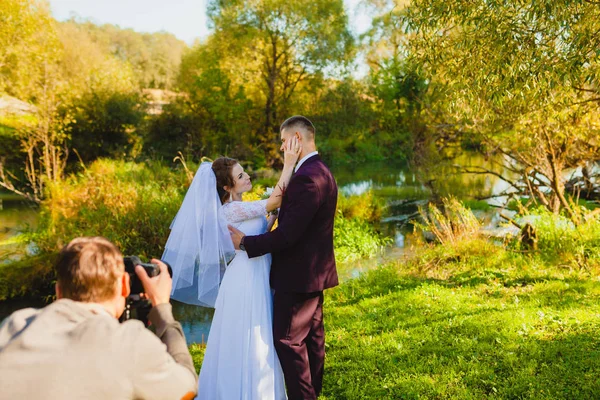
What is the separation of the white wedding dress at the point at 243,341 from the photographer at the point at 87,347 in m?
1.65

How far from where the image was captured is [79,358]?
1.57m

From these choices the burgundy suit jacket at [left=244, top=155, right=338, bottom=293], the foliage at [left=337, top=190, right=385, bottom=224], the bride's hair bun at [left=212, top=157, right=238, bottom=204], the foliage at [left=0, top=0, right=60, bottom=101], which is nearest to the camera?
the burgundy suit jacket at [left=244, top=155, right=338, bottom=293]

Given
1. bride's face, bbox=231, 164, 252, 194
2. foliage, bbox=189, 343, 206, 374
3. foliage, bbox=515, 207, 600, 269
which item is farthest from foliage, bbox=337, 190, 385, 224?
bride's face, bbox=231, 164, 252, 194

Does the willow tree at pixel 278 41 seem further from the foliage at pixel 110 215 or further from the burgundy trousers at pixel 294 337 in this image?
the burgundy trousers at pixel 294 337

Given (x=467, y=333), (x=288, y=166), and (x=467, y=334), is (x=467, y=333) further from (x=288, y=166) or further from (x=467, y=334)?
(x=288, y=166)

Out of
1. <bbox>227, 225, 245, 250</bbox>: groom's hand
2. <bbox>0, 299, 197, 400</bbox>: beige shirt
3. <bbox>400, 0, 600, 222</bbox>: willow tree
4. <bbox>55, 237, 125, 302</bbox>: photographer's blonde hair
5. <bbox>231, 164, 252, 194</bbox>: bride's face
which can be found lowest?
<bbox>0, 299, 197, 400</bbox>: beige shirt

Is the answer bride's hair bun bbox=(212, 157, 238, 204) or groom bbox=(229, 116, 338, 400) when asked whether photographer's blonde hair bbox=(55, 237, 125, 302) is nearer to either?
groom bbox=(229, 116, 338, 400)

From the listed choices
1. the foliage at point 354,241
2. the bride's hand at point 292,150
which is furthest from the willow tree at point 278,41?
the bride's hand at point 292,150

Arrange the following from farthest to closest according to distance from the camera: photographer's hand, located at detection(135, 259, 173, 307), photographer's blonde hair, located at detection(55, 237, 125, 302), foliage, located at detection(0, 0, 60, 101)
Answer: foliage, located at detection(0, 0, 60, 101) < photographer's hand, located at detection(135, 259, 173, 307) < photographer's blonde hair, located at detection(55, 237, 125, 302)

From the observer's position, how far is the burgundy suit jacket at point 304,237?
3371mm

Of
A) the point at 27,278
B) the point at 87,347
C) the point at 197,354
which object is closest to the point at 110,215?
the point at 27,278

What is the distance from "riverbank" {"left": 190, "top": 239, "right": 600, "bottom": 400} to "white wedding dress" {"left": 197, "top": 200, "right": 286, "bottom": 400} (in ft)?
3.23

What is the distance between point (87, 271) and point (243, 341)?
196cm

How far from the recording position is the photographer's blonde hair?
180 centimetres
